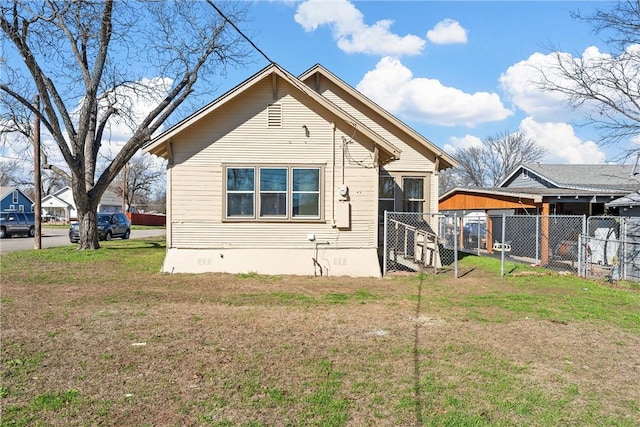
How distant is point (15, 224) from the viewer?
29359mm

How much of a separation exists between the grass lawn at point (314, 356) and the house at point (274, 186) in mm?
1900

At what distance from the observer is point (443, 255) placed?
54.0 ft

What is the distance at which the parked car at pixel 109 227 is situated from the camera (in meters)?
24.3

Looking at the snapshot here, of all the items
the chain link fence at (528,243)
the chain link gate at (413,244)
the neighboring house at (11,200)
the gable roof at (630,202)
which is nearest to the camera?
the chain link fence at (528,243)

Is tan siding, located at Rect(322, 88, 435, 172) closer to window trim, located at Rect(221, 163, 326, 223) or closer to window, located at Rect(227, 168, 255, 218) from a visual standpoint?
window trim, located at Rect(221, 163, 326, 223)

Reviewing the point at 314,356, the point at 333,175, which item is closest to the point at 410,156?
the point at 333,175

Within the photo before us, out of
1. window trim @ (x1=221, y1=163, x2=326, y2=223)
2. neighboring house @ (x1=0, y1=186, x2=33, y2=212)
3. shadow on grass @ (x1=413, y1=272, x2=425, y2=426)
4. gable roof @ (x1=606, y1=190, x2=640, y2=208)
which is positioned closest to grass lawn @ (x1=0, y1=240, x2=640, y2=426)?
shadow on grass @ (x1=413, y1=272, x2=425, y2=426)

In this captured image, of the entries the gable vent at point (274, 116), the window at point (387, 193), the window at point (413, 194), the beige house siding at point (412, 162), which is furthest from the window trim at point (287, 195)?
the window at point (413, 194)

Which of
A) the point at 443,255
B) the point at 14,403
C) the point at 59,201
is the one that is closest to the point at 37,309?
the point at 14,403

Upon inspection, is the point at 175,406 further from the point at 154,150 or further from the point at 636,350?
the point at 154,150

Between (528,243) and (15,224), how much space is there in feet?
99.3

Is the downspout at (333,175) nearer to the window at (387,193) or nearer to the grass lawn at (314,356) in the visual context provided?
the grass lawn at (314,356)

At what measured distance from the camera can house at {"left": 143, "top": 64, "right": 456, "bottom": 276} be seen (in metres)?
11.7

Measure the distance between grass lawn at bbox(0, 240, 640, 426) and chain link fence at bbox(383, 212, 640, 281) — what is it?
115 inches
